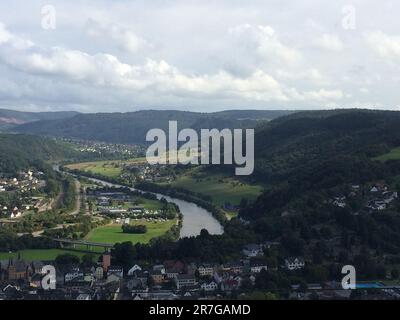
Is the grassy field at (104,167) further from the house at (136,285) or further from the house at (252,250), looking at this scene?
the house at (136,285)

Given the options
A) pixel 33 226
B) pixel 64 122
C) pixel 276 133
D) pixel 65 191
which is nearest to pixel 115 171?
pixel 65 191

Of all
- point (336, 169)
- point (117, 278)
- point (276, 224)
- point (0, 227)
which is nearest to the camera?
point (117, 278)

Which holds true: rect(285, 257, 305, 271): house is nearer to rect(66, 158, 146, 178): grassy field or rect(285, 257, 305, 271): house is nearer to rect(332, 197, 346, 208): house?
rect(332, 197, 346, 208): house

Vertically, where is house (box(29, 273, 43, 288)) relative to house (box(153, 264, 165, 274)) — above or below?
below

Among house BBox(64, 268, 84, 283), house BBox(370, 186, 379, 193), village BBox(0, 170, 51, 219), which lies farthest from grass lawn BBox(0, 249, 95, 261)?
house BBox(370, 186, 379, 193)

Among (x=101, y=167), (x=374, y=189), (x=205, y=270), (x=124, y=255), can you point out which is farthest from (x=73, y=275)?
(x=101, y=167)

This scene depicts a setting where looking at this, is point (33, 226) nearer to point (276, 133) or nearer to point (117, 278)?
point (117, 278)

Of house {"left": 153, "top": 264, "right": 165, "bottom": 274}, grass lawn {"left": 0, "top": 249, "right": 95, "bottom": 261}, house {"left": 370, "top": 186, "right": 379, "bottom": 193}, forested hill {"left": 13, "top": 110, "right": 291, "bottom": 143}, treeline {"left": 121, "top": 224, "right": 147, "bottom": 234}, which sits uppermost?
forested hill {"left": 13, "top": 110, "right": 291, "bottom": 143}
